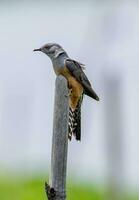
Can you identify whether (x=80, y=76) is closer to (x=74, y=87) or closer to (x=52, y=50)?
(x=52, y=50)

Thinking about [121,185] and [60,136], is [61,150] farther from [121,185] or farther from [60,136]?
[121,185]

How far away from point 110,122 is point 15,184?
1.92m

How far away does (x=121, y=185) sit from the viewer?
123 inches

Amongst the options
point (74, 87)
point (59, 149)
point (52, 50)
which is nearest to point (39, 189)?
point (52, 50)

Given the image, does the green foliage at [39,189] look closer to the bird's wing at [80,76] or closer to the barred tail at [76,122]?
the bird's wing at [80,76]

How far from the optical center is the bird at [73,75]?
127 inches

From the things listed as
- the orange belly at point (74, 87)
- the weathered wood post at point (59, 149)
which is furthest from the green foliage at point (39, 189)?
the weathered wood post at point (59, 149)

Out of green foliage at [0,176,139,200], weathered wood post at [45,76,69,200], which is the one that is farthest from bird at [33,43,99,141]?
green foliage at [0,176,139,200]

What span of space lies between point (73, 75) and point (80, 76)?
54 mm

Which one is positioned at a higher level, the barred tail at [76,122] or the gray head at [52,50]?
the gray head at [52,50]

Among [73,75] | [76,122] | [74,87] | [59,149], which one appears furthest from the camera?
[73,75]

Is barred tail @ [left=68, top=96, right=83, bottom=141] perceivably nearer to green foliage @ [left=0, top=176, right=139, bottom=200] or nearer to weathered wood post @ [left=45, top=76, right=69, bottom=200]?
weathered wood post @ [left=45, top=76, right=69, bottom=200]

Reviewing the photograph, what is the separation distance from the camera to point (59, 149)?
2.23 meters

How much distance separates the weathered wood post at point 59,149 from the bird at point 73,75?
0.78 metres
